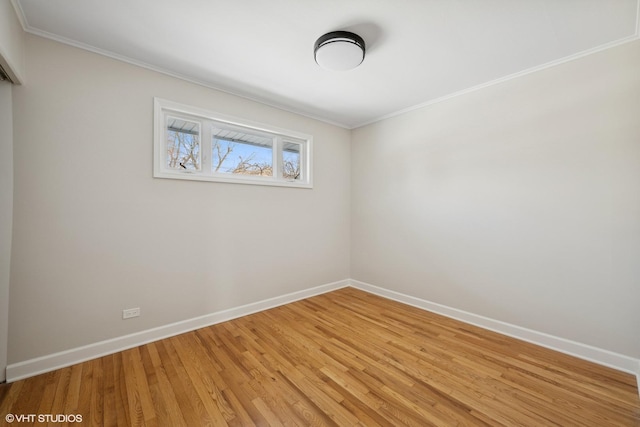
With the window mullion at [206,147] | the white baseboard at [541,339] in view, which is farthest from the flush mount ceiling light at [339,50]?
the white baseboard at [541,339]

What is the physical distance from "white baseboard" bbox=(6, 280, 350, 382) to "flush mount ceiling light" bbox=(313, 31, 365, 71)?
2817 millimetres

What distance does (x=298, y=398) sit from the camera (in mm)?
1707

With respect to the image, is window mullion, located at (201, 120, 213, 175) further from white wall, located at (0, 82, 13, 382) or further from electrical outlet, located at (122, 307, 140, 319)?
electrical outlet, located at (122, 307, 140, 319)

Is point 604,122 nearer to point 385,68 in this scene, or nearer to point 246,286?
point 385,68

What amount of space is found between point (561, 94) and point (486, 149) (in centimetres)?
72

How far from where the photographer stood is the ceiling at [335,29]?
1.73m

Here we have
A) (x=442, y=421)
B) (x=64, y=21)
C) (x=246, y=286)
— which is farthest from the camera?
(x=246, y=286)

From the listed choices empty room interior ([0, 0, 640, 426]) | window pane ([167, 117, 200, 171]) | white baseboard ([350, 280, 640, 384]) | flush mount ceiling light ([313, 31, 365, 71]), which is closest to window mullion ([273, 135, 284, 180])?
empty room interior ([0, 0, 640, 426])

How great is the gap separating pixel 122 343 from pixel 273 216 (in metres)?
1.97

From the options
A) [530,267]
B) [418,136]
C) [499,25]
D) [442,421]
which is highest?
[499,25]

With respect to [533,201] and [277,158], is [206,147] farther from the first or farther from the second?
[533,201]

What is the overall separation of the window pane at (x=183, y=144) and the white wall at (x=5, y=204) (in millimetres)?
1057

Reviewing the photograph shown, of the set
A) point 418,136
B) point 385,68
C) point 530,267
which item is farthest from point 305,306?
point 385,68

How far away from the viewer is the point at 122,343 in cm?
227
